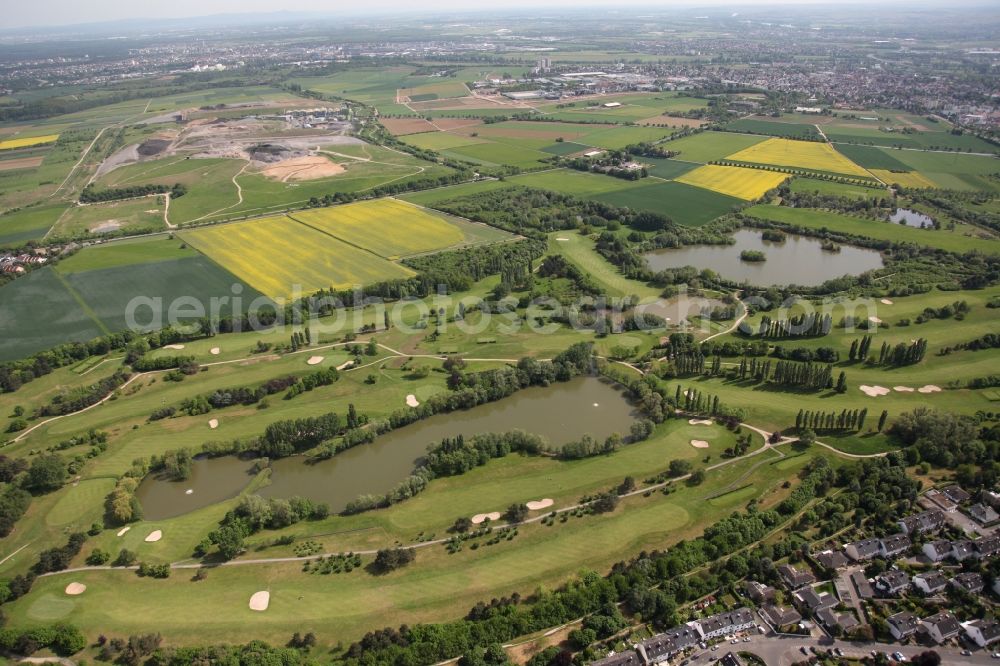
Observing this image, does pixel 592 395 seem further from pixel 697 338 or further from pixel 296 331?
pixel 296 331

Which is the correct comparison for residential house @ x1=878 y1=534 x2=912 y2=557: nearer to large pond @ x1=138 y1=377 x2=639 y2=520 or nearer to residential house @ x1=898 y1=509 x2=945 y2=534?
residential house @ x1=898 y1=509 x2=945 y2=534

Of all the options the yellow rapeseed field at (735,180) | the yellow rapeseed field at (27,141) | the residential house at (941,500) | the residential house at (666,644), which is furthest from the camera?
the yellow rapeseed field at (27,141)

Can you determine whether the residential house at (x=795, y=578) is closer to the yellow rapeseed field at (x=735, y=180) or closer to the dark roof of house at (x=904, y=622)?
the dark roof of house at (x=904, y=622)

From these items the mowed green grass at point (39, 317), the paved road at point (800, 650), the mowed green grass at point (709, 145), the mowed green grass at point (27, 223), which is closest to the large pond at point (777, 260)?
the mowed green grass at point (709, 145)

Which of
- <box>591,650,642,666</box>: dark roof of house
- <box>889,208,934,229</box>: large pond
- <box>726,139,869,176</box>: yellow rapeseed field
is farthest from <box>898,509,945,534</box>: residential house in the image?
<box>726,139,869,176</box>: yellow rapeseed field

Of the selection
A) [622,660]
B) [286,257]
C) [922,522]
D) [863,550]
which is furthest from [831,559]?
[286,257]
